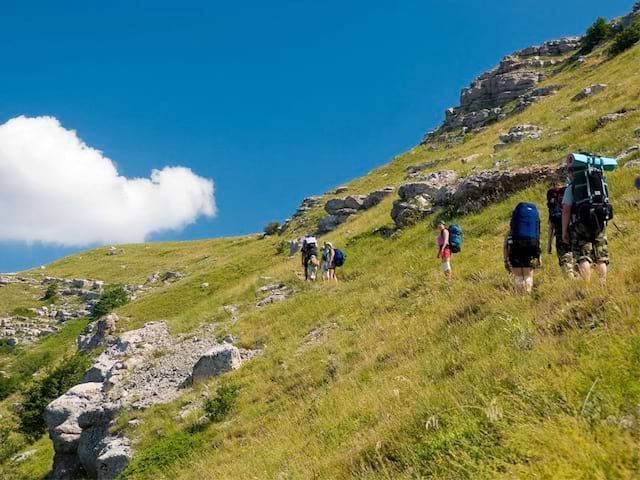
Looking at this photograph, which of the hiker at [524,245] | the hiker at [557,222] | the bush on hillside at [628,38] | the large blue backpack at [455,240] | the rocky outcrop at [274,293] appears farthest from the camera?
the bush on hillside at [628,38]

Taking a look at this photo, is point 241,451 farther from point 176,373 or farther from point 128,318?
point 128,318

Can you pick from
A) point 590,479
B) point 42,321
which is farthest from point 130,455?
point 42,321

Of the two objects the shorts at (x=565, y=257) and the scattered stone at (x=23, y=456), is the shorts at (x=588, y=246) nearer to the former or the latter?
the shorts at (x=565, y=257)

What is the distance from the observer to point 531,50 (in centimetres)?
7400

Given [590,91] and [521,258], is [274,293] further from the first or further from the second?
[590,91]

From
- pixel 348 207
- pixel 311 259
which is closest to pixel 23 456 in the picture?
pixel 311 259

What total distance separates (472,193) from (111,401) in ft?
52.3

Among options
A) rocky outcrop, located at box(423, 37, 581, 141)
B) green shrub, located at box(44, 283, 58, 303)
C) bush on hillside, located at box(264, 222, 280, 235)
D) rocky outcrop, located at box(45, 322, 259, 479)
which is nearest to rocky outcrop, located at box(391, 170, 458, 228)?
rocky outcrop, located at box(45, 322, 259, 479)

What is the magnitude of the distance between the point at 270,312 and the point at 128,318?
20718 mm

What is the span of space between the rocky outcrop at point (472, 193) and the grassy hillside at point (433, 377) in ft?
4.19

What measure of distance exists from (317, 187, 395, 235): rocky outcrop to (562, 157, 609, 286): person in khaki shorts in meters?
30.1

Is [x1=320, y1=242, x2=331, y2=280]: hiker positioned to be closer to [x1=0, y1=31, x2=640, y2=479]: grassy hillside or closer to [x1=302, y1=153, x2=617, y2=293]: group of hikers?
[x1=0, y1=31, x2=640, y2=479]: grassy hillside

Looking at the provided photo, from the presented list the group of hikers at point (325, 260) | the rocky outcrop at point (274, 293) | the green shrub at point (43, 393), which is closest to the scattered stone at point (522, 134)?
the group of hikers at point (325, 260)

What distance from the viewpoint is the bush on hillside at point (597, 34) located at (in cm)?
5853
